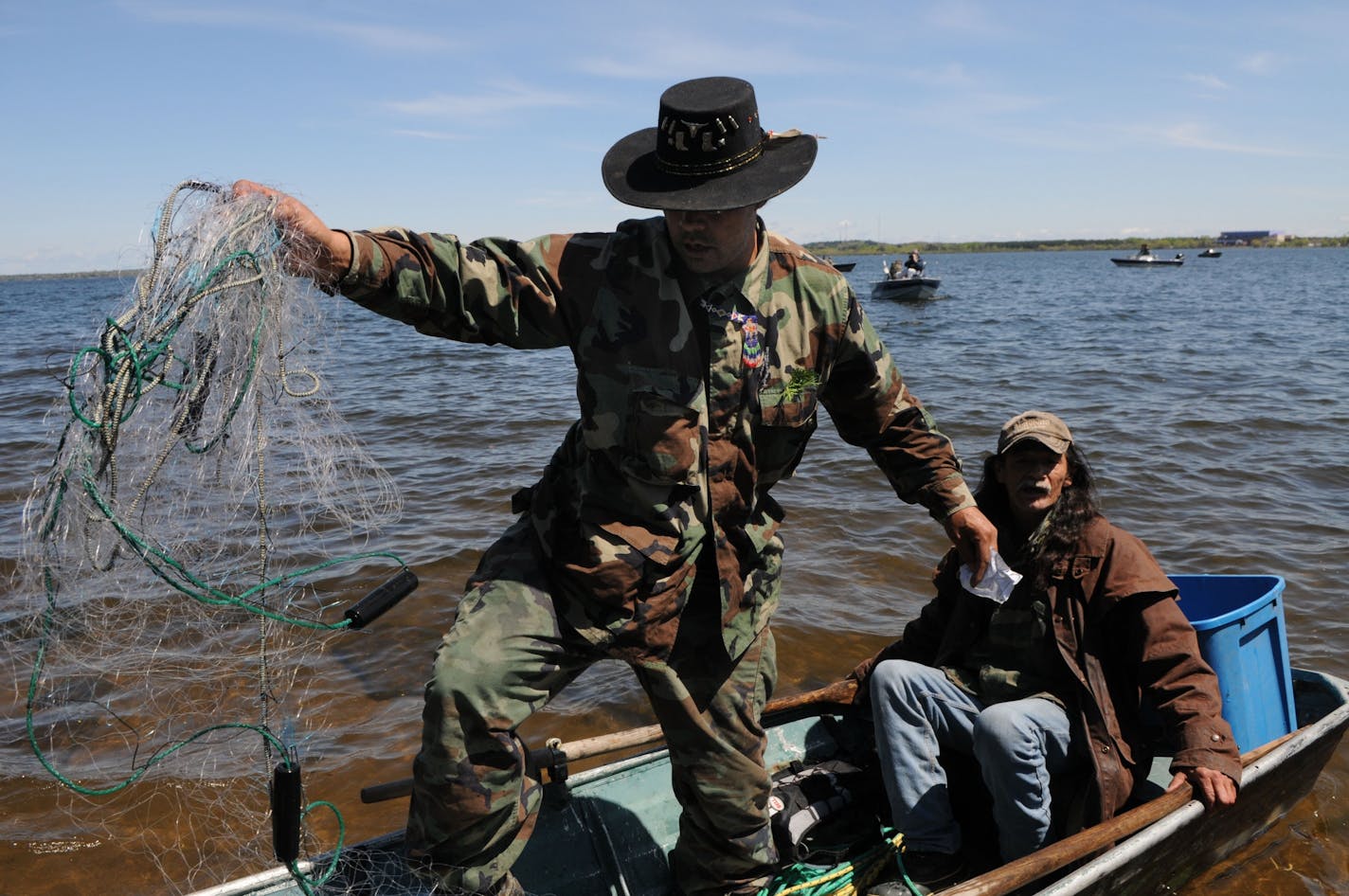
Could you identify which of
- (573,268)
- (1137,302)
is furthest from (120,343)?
(1137,302)

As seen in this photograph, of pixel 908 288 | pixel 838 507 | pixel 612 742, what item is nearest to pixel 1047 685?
pixel 612 742

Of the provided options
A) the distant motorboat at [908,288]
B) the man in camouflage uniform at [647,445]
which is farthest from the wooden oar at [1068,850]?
the distant motorboat at [908,288]

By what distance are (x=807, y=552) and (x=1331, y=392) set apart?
1095cm

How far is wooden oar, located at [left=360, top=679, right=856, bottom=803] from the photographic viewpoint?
11.1 ft

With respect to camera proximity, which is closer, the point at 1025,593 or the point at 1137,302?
the point at 1025,593

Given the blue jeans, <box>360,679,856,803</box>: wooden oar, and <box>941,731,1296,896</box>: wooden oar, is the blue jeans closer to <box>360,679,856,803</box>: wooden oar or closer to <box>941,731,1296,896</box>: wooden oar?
<box>941,731,1296,896</box>: wooden oar

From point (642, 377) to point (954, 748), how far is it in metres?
1.96

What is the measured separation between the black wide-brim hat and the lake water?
1024 mm

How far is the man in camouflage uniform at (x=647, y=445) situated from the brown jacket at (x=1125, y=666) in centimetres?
113

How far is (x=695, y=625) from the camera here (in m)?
3.15

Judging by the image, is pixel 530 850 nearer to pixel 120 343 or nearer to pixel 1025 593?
pixel 1025 593

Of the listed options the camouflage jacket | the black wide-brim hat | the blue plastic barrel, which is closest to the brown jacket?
the blue plastic barrel

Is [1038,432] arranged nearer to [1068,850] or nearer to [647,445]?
[1068,850]

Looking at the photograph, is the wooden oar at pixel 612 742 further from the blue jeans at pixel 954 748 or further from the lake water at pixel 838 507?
the lake water at pixel 838 507
